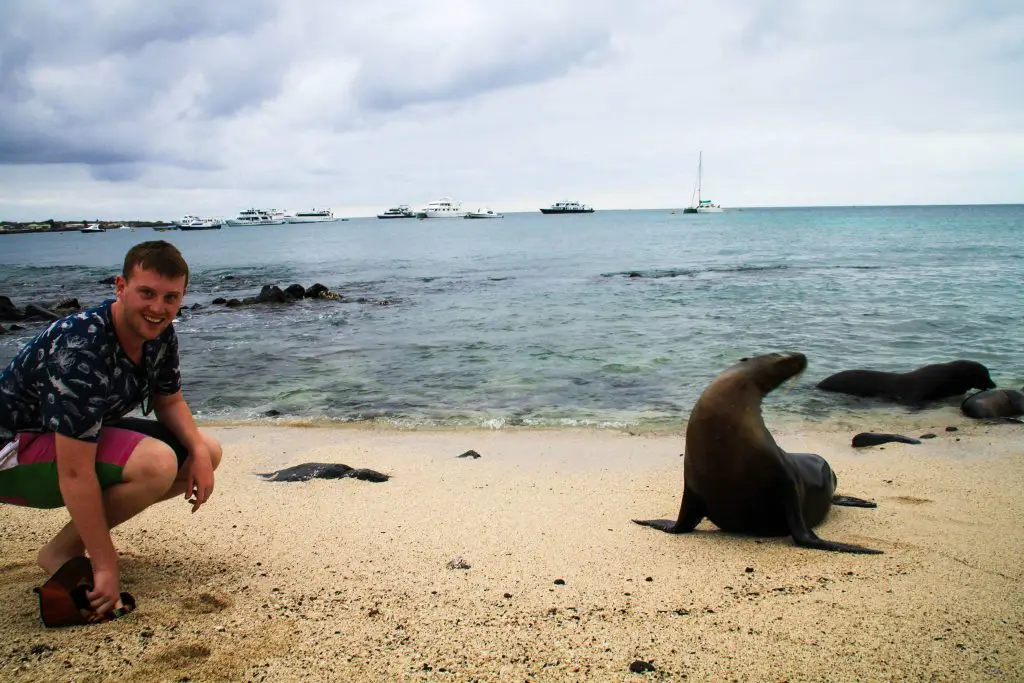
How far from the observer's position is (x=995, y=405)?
817 cm

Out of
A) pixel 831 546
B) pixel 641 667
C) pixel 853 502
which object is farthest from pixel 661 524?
pixel 641 667

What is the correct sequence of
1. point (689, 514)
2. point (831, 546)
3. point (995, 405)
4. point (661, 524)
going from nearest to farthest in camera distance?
point (831, 546) → point (689, 514) → point (661, 524) → point (995, 405)

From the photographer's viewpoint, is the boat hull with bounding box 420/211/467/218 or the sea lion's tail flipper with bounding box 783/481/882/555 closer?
the sea lion's tail flipper with bounding box 783/481/882/555

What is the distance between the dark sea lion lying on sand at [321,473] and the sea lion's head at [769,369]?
9.37ft

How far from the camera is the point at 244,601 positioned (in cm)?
312

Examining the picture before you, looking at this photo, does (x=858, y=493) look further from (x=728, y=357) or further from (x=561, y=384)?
(x=728, y=357)

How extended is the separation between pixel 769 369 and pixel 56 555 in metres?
3.83

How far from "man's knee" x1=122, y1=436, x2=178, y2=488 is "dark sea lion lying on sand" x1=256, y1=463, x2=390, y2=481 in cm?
247

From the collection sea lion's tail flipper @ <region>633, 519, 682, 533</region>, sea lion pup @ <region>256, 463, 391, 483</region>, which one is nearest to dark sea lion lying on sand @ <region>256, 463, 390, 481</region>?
sea lion pup @ <region>256, 463, 391, 483</region>

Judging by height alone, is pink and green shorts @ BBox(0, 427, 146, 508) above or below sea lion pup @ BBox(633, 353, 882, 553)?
above

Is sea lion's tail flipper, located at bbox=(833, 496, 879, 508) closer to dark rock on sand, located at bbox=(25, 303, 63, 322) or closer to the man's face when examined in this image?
the man's face

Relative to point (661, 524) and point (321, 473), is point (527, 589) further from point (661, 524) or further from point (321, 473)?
point (321, 473)

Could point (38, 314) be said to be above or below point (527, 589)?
below

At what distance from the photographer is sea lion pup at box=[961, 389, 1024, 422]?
26.5 feet
